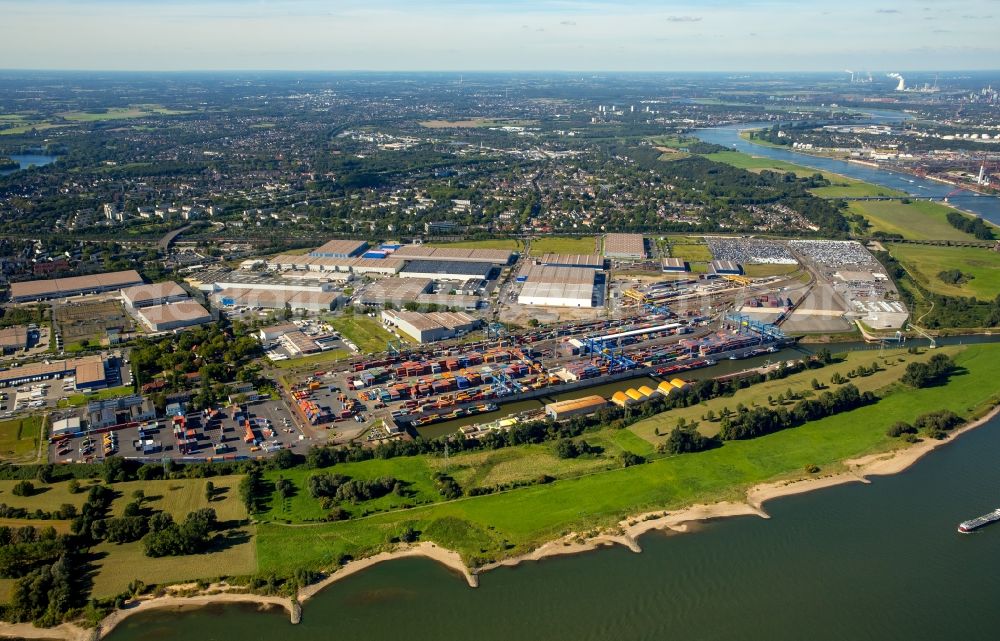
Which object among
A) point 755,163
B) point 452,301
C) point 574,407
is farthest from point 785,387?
point 755,163

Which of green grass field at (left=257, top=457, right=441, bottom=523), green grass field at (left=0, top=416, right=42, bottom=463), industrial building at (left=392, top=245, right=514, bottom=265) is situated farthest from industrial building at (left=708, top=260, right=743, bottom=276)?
green grass field at (left=0, top=416, right=42, bottom=463)

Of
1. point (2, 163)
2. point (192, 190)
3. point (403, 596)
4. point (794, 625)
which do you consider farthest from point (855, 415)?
point (2, 163)

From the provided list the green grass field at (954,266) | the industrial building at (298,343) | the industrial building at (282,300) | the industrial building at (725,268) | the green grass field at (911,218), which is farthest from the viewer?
the green grass field at (911,218)

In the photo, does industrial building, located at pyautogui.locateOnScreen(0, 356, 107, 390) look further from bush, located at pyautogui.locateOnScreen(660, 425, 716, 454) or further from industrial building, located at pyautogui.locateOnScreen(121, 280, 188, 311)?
bush, located at pyautogui.locateOnScreen(660, 425, 716, 454)

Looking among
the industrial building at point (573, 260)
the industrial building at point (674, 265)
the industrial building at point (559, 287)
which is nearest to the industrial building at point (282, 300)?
the industrial building at point (559, 287)

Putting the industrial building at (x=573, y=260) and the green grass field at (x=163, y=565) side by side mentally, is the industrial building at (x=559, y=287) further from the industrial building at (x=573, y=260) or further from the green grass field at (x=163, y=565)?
the green grass field at (x=163, y=565)

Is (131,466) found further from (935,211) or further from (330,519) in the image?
(935,211)
